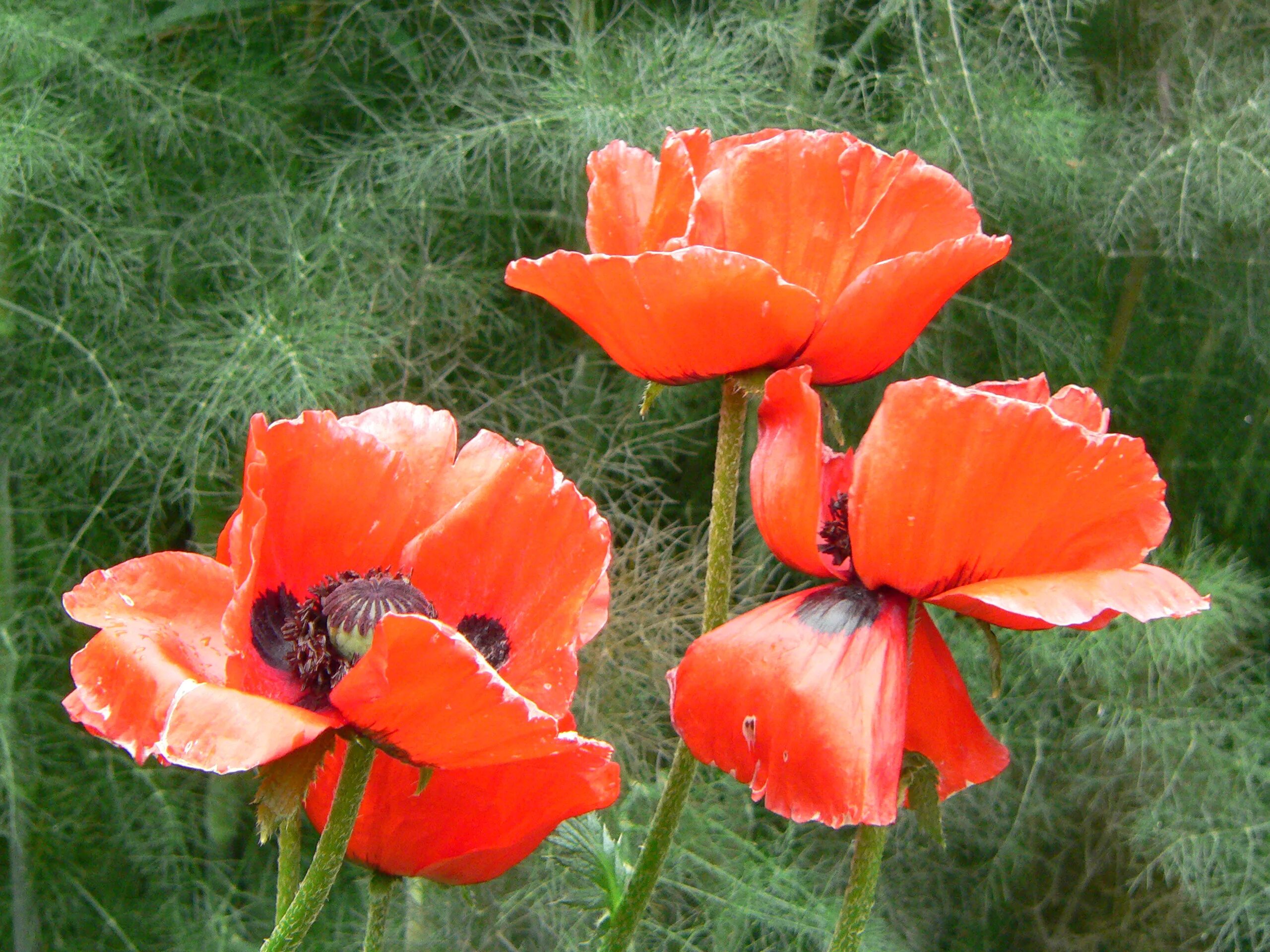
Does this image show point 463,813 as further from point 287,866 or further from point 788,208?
point 788,208

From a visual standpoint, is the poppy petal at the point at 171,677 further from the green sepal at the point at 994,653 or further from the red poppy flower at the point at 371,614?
the green sepal at the point at 994,653

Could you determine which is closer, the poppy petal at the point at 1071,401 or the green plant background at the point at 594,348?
the poppy petal at the point at 1071,401

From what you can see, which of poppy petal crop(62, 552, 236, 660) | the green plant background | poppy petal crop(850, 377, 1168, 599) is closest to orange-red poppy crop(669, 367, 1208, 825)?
poppy petal crop(850, 377, 1168, 599)

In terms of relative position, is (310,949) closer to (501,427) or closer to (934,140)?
(501,427)

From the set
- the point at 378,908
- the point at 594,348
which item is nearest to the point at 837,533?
the point at 378,908

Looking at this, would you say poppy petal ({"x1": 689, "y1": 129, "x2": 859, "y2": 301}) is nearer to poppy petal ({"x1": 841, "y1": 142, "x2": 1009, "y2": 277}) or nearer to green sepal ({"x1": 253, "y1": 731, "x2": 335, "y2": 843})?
poppy petal ({"x1": 841, "y1": 142, "x2": 1009, "y2": 277})

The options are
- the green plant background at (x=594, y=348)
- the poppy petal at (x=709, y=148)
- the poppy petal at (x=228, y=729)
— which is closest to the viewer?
the poppy petal at (x=228, y=729)

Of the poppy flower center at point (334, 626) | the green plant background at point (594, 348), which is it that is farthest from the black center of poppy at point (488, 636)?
the green plant background at point (594, 348)
